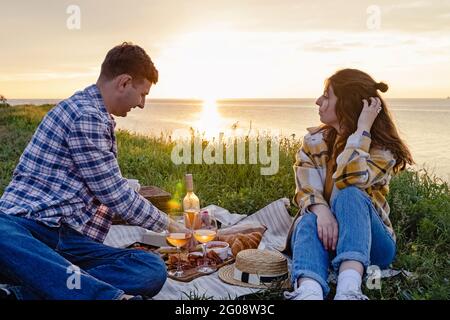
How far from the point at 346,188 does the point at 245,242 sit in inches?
47.8

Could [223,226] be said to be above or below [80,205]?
below

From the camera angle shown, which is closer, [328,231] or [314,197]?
[328,231]

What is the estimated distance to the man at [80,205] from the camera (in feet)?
10.8

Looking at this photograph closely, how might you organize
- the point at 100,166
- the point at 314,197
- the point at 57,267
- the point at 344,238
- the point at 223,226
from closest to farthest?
the point at 57,267, the point at 100,166, the point at 344,238, the point at 314,197, the point at 223,226

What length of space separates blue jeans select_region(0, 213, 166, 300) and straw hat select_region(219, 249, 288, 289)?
0.75m

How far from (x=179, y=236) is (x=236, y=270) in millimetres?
566

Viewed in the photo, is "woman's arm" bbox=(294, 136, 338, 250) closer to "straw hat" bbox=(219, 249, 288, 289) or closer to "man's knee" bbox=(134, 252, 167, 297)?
"straw hat" bbox=(219, 249, 288, 289)

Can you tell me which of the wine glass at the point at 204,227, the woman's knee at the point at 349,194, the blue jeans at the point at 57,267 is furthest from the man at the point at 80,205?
the woman's knee at the point at 349,194

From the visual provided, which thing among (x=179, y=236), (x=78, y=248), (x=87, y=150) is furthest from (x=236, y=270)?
(x=87, y=150)

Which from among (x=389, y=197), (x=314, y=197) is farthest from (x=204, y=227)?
(x=389, y=197)

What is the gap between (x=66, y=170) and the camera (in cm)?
354

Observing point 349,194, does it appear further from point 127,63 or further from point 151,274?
point 127,63

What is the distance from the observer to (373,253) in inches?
159

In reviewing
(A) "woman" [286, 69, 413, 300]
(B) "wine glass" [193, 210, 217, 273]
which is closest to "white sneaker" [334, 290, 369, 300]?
(A) "woman" [286, 69, 413, 300]
